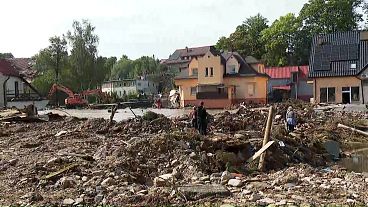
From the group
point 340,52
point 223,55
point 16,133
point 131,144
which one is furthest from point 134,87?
point 131,144

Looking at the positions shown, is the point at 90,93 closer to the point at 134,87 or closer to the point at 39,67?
the point at 39,67

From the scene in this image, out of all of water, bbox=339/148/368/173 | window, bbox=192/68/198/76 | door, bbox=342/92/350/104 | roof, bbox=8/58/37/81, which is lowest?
water, bbox=339/148/368/173

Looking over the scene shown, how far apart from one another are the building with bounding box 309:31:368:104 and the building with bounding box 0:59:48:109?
27.4 m

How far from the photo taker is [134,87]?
316ft

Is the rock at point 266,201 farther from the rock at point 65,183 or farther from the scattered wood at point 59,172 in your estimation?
the scattered wood at point 59,172

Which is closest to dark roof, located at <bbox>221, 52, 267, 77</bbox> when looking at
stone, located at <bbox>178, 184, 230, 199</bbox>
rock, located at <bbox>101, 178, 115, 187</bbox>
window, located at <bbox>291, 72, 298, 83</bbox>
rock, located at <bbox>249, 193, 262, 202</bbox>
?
window, located at <bbox>291, 72, 298, 83</bbox>

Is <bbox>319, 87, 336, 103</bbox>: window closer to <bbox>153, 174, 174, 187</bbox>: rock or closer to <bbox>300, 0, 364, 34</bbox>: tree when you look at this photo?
<bbox>300, 0, 364, 34</bbox>: tree

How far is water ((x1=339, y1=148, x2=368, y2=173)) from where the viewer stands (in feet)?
51.5

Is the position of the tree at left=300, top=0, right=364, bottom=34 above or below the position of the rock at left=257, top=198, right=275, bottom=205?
above

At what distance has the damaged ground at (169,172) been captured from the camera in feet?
32.2

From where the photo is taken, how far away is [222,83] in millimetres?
53656

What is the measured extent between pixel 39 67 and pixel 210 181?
254ft

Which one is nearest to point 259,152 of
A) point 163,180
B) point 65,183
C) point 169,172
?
point 169,172

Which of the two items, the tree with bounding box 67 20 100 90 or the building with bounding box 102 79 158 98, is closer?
the tree with bounding box 67 20 100 90
